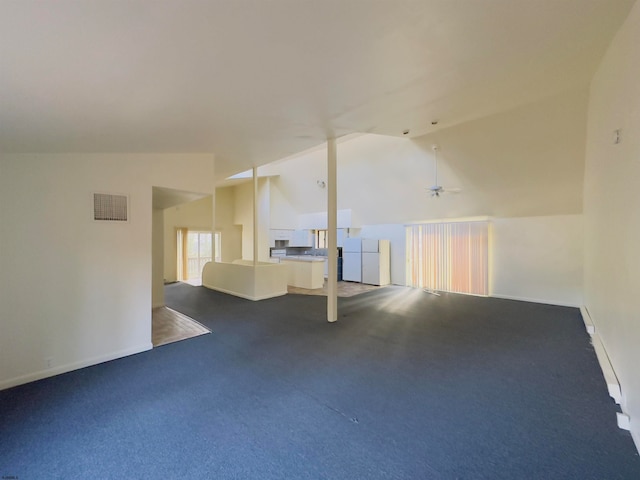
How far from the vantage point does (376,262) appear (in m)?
8.06

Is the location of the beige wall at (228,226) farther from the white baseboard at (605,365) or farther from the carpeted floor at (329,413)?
the white baseboard at (605,365)

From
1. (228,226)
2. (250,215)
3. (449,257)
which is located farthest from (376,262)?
(228,226)

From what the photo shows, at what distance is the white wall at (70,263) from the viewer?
2500mm

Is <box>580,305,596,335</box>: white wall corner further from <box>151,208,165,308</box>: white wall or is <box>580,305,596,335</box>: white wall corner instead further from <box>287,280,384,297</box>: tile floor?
<box>151,208,165,308</box>: white wall

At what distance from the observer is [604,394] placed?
2.34 m

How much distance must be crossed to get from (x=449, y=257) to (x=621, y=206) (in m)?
5.12

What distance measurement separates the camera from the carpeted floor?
5.29 ft

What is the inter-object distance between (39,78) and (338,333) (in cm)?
382

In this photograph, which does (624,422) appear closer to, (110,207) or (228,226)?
(110,207)

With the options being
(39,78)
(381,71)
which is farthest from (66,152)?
(381,71)

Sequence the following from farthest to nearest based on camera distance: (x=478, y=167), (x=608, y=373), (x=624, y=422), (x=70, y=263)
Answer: (x=478, y=167)
(x=70, y=263)
(x=608, y=373)
(x=624, y=422)

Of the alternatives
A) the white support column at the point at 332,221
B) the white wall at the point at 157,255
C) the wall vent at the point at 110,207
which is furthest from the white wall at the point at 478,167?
Result: the wall vent at the point at 110,207

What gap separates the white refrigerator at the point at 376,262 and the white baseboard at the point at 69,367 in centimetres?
610

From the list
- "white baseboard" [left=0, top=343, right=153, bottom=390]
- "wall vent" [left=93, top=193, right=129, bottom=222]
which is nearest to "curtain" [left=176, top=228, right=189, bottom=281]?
"white baseboard" [left=0, top=343, right=153, bottom=390]
